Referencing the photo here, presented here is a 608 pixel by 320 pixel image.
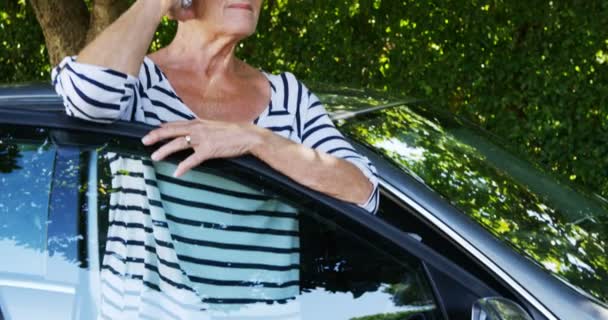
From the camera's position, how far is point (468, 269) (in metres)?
2.49

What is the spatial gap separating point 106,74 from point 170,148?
209 millimetres

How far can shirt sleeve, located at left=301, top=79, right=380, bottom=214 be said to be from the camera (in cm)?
244

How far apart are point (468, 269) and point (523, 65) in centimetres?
360

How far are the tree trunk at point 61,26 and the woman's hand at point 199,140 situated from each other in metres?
4.01

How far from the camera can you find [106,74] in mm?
2174

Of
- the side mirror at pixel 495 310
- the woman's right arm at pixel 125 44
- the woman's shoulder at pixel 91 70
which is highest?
the woman's right arm at pixel 125 44

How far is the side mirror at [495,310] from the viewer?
2.16 meters

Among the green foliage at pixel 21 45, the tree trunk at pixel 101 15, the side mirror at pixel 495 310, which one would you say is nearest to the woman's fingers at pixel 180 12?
the side mirror at pixel 495 310

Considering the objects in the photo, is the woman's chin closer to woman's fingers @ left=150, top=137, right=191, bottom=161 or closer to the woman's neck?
the woman's neck

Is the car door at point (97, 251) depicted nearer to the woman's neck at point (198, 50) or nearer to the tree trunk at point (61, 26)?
the woman's neck at point (198, 50)

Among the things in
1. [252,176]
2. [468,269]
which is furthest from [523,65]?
[252,176]

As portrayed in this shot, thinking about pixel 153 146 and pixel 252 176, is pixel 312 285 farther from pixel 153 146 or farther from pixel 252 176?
pixel 153 146

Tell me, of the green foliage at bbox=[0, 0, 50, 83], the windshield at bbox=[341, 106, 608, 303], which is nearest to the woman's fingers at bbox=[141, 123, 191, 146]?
the windshield at bbox=[341, 106, 608, 303]

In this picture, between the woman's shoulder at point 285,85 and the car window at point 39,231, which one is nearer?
the car window at point 39,231
